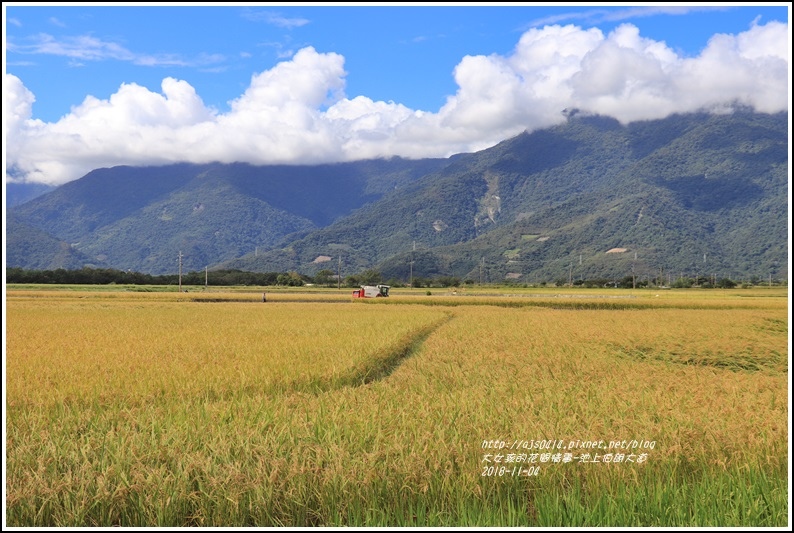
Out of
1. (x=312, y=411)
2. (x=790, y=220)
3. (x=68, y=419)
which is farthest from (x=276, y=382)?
(x=790, y=220)

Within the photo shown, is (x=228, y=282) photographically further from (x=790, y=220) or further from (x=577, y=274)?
(x=577, y=274)

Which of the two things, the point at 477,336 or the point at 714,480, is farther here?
the point at 477,336

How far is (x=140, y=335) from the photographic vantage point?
1733cm

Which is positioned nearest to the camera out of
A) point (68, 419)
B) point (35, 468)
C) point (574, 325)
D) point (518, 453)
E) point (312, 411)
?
point (35, 468)

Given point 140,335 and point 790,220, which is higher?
point 790,220

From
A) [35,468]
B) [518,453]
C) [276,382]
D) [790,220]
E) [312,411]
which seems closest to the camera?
[790,220]

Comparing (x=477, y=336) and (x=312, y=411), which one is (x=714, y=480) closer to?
(x=312, y=411)

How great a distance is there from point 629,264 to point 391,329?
595ft

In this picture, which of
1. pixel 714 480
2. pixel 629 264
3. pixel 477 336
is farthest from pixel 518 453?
pixel 629 264

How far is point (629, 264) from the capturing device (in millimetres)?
186375

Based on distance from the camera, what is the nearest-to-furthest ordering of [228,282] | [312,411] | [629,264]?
1. [312,411]
2. [228,282]
3. [629,264]

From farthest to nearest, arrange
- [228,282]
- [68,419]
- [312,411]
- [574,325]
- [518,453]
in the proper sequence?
[228,282]
[574,325]
[312,411]
[68,419]
[518,453]

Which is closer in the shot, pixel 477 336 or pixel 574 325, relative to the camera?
pixel 477 336

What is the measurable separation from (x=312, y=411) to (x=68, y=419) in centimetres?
313
